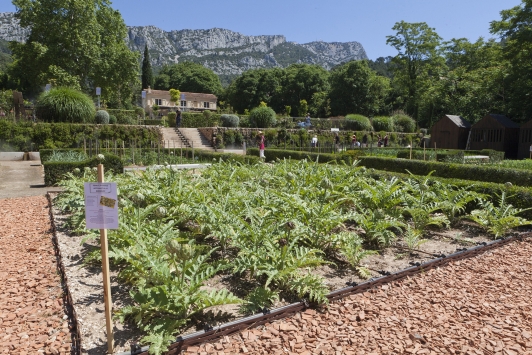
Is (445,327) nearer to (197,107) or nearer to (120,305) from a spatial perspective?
(120,305)

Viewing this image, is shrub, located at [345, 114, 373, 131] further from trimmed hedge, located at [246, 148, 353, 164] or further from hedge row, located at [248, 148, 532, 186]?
hedge row, located at [248, 148, 532, 186]

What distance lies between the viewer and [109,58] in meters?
32.9

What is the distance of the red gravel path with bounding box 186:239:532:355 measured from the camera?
2865mm

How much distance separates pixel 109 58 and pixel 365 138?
23.3m

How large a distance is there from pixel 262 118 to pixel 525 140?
17.3 meters

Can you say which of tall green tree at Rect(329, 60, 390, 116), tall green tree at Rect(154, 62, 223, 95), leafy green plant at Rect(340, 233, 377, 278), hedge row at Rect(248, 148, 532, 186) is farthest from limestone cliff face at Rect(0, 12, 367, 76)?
leafy green plant at Rect(340, 233, 377, 278)

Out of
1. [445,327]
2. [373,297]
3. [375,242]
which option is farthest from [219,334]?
[375,242]

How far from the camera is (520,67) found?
26750mm

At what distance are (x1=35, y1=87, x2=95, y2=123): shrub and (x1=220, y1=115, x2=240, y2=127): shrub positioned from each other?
9.82 metres

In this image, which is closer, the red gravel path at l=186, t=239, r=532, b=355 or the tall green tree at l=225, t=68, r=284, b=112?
the red gravel path at l=186, t=239, r=532, b=355

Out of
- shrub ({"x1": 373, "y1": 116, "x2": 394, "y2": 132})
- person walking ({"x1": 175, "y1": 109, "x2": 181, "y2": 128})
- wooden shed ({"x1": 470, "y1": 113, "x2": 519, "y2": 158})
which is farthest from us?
shrub ({"x1": 373, "y1": 116, "x2": 394, "y2": 132})

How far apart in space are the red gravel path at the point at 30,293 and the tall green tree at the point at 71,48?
27976 mm

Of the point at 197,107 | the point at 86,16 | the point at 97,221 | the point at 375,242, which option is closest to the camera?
the point at 97,221

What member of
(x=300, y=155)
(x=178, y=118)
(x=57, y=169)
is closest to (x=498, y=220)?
(x=57, y=169)
